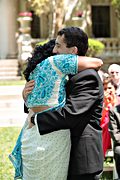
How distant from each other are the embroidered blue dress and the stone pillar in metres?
19.1

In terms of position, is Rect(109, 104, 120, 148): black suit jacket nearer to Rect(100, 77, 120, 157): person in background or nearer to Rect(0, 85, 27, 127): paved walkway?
Rect(100, 77, 120, 157): person in background

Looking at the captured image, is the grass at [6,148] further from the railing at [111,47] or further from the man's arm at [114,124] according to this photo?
the railing at [111,47]

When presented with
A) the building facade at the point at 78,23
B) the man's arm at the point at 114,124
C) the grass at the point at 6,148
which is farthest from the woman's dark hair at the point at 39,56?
the building facade at the point at 78,23

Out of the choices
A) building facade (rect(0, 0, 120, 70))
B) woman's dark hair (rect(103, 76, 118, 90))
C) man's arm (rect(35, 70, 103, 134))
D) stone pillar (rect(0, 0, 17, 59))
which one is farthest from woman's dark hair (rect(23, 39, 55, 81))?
stone pillar (rect(0, 0, 17, 59))

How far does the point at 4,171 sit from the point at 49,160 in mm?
3437

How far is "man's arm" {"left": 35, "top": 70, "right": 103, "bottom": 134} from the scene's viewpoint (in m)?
2.98

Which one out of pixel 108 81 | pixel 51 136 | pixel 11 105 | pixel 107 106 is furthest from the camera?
pixel 11 105

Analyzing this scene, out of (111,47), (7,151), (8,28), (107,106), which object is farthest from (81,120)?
(8,28)

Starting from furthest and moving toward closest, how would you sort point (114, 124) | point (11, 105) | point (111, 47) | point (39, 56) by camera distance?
point (111, 47) < point (11, 105) < point (114, 124) < point (39, 56)

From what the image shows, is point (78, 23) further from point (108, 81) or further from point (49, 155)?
point (49, 155)

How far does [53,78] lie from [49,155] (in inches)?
19.4

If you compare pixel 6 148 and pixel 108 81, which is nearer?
pixel 108 81

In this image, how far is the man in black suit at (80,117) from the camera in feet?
9.82

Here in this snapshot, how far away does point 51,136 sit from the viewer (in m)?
3.09
